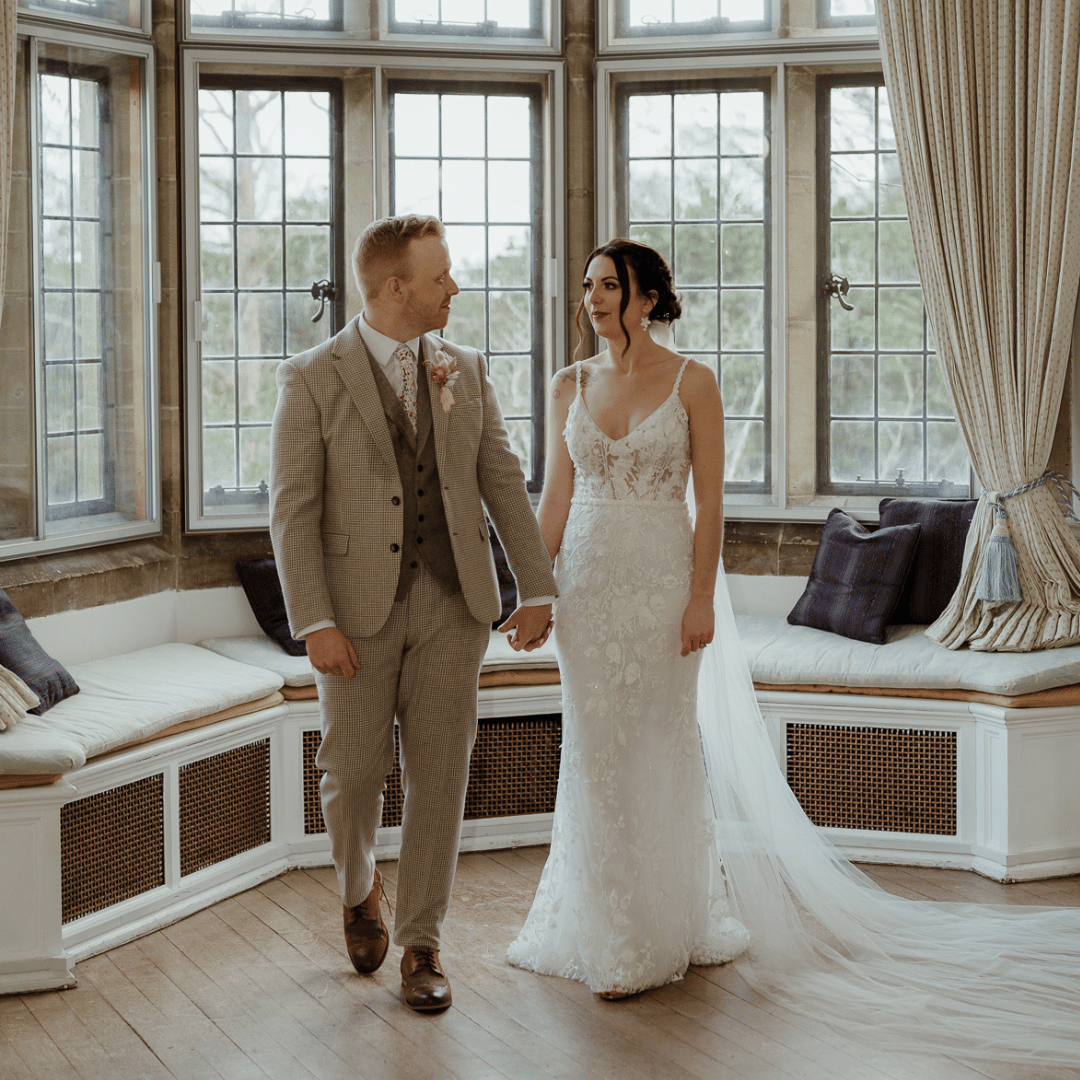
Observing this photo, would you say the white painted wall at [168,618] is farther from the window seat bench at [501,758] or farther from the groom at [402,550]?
the groom at [402,550]

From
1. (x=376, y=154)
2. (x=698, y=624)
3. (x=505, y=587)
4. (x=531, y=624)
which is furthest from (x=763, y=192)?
(x=531, y=624)

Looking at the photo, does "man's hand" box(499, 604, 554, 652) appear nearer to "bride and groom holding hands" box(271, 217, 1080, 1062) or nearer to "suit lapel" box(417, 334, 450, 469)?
"bride and groom holding hands" box(271, 217, 1080, 1062)

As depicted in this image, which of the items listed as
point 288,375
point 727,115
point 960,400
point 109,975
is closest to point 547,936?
point 109,975

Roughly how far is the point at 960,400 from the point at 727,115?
1.45 metres

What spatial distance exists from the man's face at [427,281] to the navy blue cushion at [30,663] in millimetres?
1625

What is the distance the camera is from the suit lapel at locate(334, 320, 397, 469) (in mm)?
3043

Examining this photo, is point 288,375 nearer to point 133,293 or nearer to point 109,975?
point 109,975

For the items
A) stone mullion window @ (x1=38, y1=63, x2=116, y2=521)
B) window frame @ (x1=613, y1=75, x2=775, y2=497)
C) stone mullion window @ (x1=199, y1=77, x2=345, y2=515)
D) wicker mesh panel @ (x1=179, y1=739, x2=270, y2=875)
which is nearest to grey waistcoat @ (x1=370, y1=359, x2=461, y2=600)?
wicker mesh panel @ (x1=179, y1=739, x2=270, y2=875)

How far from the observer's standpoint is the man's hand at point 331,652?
9.88 ft

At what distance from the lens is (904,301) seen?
203 inches

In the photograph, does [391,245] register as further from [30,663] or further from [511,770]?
[511,770]

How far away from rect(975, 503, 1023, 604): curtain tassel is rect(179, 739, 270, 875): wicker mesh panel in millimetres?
2429

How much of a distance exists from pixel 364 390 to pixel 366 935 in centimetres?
136

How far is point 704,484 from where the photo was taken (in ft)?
10.8
